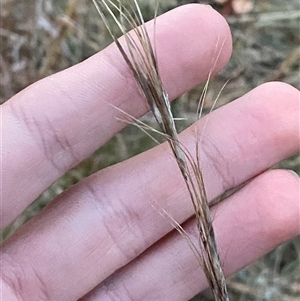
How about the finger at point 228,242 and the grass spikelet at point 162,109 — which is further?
the finger at point 228,242

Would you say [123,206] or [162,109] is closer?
[162,109]

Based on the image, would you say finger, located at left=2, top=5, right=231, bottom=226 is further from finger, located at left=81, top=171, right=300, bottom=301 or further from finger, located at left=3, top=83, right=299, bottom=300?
finger, located at left=81, top=171, right=300, bottom=301

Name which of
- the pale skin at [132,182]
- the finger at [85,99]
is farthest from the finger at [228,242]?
the finger at [85,99]

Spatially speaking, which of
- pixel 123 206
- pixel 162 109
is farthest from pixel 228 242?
pixel 162 109

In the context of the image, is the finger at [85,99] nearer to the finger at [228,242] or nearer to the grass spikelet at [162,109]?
the grass spikelet at [162,109]

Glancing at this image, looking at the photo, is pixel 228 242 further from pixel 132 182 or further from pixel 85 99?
pixel 85 99

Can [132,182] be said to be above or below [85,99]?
below

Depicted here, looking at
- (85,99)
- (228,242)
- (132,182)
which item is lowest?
(228,242)
